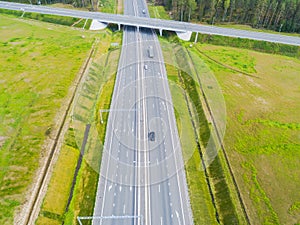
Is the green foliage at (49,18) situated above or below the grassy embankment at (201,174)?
above

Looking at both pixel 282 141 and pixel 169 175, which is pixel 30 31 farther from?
pixel 282 141

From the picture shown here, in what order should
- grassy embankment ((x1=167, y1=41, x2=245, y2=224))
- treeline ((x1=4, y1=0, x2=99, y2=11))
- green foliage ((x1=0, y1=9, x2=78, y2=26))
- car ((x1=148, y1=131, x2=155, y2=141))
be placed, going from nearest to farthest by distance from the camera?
grassy embankment ((x1=167, y1=41, x2=245, y2=224))
car ((x1=148, y1=131, x2=155, y2=141))
green foliage ((x1=0, y1=9, x2=78, y2=26))
treeline ((x1=4, y1=0, x2=99, y2=11))

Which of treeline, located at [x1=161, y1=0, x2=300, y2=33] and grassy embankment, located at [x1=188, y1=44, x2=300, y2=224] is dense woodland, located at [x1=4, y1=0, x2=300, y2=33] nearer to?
treeline, located at [x1=161, y1=0, x2=300, y2=33]

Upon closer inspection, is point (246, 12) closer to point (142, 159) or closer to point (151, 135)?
point (151, 135)

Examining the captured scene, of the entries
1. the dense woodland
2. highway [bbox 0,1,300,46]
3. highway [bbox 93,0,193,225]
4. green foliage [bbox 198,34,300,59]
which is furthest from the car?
the dense woodland

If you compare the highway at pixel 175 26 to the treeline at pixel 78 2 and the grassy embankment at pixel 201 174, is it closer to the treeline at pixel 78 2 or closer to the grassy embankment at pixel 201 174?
the treeline at pixel 78 2

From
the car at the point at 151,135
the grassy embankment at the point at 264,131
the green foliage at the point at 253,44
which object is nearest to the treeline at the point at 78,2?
the green foliage at the point at 253,44

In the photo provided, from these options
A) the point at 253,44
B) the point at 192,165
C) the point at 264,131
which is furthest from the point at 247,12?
the point at 192,165
